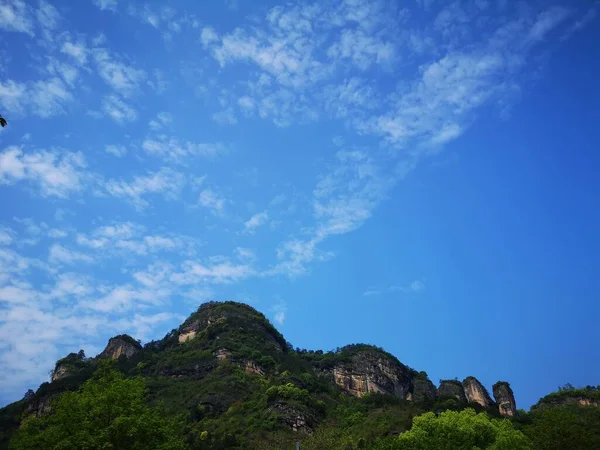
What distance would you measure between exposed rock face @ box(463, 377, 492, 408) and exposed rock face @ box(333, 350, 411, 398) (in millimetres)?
14914

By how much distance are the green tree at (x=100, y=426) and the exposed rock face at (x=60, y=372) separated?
10982 centimetres

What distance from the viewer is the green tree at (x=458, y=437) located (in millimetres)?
36312

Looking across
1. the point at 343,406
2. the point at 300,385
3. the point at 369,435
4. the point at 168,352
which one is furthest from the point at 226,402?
the point at 168,352

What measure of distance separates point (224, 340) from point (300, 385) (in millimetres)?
29706

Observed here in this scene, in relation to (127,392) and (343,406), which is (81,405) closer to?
(127,392)

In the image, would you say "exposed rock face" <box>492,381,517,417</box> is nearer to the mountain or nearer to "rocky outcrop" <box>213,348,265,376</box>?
the mountain

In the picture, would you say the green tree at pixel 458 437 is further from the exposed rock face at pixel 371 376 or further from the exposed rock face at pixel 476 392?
the exposed rock face at pixel 476 392

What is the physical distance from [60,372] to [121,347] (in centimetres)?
1648

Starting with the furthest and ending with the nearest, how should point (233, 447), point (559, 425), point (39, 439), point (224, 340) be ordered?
point (224, 340) < point (233, 447) < point (559, 425) < point (39, 439)

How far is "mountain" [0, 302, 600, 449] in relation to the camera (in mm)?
69062

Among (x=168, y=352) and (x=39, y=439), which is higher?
(x=168, y=352)

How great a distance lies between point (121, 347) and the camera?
129 metres

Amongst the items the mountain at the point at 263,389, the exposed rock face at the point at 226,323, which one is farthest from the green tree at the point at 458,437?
the exposed rock face at the point at 226,323

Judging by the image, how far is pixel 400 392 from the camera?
120 meters
